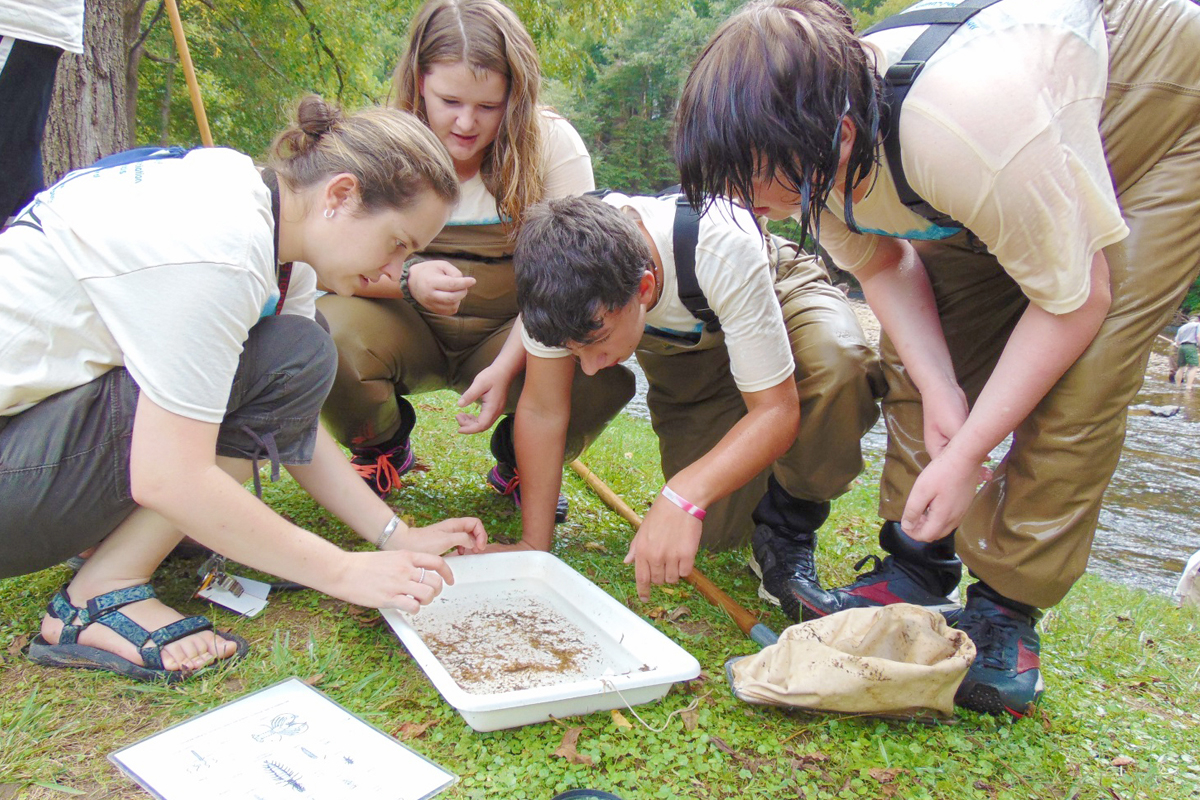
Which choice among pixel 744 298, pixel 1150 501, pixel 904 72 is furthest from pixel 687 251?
pixel 1150 501

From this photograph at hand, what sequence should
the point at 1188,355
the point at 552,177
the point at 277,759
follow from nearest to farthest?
the point at 277,759 → the point at 552,177 → the point at 1188,355

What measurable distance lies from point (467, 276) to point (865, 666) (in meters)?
1.70

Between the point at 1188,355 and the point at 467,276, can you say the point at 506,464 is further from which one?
the point at 1188,355

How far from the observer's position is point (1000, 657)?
185 centimetres

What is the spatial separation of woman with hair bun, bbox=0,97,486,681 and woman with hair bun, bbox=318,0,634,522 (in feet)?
2.23

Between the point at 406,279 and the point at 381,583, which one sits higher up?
the point at 406,279

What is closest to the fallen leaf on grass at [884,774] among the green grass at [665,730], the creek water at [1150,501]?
Result: the green grass at [665,730]

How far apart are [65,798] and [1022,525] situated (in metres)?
1.90

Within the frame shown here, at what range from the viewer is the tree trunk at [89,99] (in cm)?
376

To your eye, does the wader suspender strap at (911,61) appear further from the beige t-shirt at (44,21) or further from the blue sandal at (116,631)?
the beige t-shirt at (44,21)

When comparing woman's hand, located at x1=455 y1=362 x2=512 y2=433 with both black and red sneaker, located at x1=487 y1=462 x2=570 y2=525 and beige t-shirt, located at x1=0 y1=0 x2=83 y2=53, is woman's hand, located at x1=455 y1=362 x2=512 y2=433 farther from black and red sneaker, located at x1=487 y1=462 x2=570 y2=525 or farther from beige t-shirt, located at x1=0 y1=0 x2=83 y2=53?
beige t-shirt, located at x1=0 y1=0 x2=83 y2=53

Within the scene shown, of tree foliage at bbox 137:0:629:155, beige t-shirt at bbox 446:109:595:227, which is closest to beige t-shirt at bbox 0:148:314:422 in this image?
beige t-shirt at bbox 446:109:595:227

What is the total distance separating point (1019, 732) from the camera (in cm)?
177

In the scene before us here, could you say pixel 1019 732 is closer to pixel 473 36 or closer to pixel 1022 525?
pixel 1022 525
